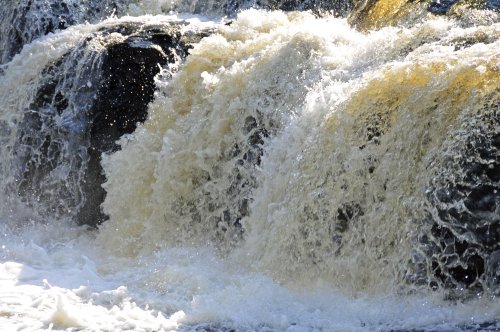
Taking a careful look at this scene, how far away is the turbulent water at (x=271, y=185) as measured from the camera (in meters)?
4.98

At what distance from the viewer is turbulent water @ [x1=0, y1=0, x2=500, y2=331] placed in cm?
498

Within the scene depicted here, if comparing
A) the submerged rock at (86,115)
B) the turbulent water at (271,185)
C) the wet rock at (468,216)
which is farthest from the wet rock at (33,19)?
the wet rock at (468,216)

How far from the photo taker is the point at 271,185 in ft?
20.3

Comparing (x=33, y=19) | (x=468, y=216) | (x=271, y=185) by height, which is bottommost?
(x=271, y=185)

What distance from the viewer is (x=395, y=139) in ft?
17.8

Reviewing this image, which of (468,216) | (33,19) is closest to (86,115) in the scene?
(33,19)

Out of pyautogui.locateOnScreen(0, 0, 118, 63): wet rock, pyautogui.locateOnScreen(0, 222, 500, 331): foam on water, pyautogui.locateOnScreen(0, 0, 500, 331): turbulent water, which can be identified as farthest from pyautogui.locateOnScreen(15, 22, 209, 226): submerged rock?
pyautogui.locateOnScreen(0, 0, 118, 63): wet rock

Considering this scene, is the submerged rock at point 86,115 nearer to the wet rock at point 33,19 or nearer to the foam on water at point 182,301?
the foam on water at point 182,301

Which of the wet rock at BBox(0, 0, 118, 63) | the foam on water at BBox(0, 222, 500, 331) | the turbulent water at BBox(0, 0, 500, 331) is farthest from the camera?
the wet rock at BBox(0, 0, 118, 63)

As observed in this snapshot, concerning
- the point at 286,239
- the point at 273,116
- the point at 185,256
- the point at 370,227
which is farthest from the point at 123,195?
the point at 370,227

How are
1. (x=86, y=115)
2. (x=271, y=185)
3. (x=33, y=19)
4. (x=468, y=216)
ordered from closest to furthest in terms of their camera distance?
1. (x=468, y=216)
2. (x=271, y=185)
3. (x=86, y=115)
4. (x=33, y=19)

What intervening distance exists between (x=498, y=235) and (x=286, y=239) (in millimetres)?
1600

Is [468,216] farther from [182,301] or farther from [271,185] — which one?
[182,301]

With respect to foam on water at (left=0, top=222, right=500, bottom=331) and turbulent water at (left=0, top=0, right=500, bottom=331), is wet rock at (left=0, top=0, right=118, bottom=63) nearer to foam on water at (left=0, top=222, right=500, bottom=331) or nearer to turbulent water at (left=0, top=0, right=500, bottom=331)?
turbulent water at (left=0, top=0, right=500, bottom=331)
